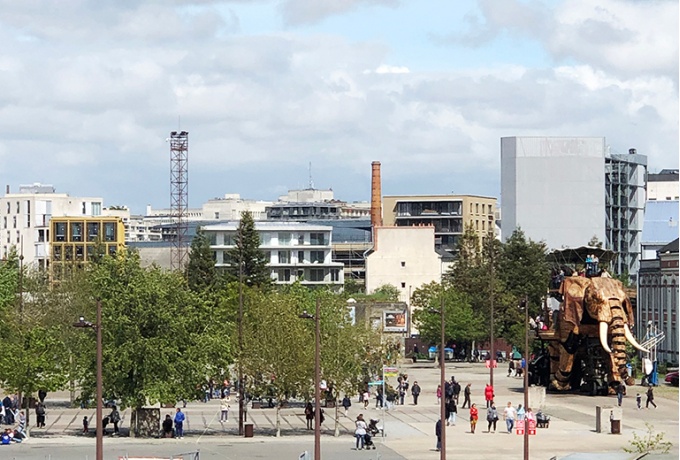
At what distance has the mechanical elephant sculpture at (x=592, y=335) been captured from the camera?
262 feet

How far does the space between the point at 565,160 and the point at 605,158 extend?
21.7 ft

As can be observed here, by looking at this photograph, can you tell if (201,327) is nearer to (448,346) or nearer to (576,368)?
(576,368)

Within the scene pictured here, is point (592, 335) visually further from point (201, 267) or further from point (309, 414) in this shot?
point (201, 267)

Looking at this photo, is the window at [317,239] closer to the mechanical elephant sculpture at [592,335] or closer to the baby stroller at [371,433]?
the mechanical elephant sculpture at [592,335]

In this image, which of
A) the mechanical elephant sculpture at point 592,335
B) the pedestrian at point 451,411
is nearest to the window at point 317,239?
the mechanical elephant sculpture at point 592,335

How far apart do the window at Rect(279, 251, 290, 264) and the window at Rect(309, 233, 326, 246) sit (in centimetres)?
325

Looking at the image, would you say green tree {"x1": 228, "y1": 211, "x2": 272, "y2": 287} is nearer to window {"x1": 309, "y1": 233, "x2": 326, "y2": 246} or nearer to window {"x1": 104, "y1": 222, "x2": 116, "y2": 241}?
window {"x1": 309, "y1": 233, "x2": 326, "y2": 246}

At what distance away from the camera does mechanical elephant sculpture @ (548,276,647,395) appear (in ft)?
262

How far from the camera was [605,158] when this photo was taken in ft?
616

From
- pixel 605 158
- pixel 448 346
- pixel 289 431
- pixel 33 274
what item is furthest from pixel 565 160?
pixel 289 431

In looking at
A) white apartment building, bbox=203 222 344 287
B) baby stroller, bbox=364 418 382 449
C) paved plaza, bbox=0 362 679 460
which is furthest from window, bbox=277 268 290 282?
baby stroller, bbox=364 418 382 449

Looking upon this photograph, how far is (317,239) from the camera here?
188m

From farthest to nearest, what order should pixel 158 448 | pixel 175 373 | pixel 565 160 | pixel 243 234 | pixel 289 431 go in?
pixel 565 160, pixel 243 234, pixel 289 431, pixel 175 373, pixel 158 448

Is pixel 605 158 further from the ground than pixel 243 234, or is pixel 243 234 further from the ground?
pixel 605 158
